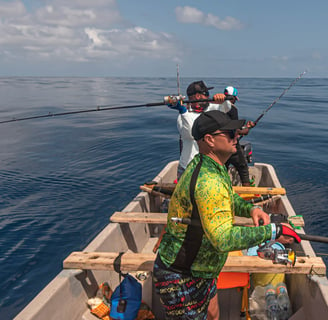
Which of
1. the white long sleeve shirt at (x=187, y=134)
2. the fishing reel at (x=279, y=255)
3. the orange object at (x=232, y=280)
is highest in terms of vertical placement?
the white long sleeve shirt at (x=187, y=134)

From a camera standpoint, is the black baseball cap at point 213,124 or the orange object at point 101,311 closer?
the black baseball cap at point 213,124

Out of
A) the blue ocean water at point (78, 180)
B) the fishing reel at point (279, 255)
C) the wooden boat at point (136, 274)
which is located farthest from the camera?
the blue ocean water at point (78, 180)

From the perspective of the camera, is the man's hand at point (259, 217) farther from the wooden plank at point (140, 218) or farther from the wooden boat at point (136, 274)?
the wooden plank at point (140, 218)

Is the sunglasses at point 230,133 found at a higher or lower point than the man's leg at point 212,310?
higher

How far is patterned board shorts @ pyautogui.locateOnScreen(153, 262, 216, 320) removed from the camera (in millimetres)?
2484

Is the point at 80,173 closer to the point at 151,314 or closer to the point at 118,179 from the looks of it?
the point at 118,179

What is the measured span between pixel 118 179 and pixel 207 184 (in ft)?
35.5

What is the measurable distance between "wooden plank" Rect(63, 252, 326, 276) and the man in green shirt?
1.08 meters

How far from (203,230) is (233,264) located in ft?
5.54

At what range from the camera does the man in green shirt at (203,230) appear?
2.09 metres

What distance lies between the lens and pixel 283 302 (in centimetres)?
412

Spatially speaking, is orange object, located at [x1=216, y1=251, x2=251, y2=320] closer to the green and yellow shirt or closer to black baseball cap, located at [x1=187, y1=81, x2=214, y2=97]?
the green and yellow shirt

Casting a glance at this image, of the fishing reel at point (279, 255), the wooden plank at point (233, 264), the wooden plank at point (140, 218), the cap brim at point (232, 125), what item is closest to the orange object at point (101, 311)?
the wooden plank at point (233, 264)

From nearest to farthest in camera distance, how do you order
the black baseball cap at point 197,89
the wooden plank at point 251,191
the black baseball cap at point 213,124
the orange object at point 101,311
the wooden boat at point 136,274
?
the black baseball cap at point 213,124 < the wooden boat at point 136,274 < the orange object at point 101,311 < the black baseball cap at point 197,89 < the wooden plank at point 251,191
